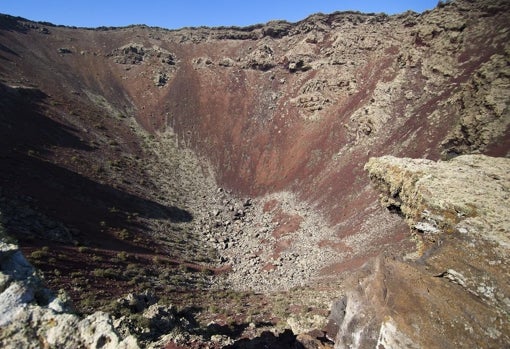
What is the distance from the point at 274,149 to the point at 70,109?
31.2 meters

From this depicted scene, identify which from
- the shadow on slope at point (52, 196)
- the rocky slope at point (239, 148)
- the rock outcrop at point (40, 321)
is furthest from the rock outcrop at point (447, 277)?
the shadow on slope at point (52, 196)

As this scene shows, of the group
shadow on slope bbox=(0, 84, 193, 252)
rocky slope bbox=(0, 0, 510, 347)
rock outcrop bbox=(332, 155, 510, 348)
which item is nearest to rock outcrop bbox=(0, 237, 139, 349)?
rock outcrop bbox=(332, 155, 510, 348)

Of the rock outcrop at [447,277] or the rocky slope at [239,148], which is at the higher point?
the rocky slope at [239,148]

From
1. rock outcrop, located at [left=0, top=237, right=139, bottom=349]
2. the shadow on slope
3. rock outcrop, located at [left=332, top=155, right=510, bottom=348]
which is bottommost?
rock outcrop, located at [left=332, top=155, right=510, bottom=348]

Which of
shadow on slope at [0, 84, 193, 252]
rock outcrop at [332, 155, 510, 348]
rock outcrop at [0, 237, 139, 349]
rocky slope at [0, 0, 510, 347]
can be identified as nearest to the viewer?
rock outcrop at [0, 237, 139, 349]

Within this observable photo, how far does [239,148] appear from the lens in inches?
2253

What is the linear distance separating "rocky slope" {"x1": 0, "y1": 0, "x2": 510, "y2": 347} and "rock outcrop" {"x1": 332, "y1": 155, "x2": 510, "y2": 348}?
27cm

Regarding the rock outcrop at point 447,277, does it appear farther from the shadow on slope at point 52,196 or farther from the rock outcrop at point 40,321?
the shadow on slope at point 52,196

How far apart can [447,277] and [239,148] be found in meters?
50.1

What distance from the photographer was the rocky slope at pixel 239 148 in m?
23.8

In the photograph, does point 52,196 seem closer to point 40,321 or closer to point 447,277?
point 40,321

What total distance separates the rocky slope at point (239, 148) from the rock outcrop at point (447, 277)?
0.27 metres

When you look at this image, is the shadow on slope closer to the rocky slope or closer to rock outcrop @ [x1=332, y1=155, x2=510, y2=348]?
the rocky slope

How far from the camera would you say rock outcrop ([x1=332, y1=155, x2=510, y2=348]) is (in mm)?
6875
